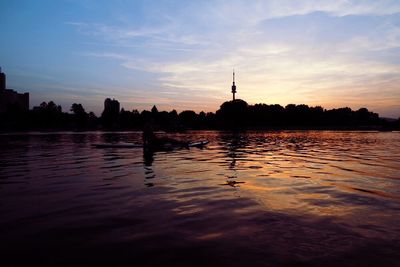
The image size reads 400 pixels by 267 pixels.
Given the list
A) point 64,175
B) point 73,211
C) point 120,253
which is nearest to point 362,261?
point 120,253

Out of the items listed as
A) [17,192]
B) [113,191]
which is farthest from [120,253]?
[17,192]

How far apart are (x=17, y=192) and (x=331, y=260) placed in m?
9.93

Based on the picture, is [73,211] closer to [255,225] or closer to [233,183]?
[255,225]

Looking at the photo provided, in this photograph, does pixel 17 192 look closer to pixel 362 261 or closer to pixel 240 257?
pixel 240 257

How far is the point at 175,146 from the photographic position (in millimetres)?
31047

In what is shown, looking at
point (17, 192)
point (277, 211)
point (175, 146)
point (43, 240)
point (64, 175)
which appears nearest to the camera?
point (43, 240)

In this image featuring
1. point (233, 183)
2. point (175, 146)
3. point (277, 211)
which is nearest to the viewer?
point (277, 211)

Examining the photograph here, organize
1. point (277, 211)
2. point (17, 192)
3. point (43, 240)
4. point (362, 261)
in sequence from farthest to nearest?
1. point (17, 192)
2. point (277, 211)
3. point (43, 240)
4. point (362, 261)

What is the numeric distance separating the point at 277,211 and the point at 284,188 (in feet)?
10.2

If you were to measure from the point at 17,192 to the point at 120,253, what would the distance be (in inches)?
274

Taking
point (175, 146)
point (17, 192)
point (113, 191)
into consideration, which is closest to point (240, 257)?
point (113, 191)

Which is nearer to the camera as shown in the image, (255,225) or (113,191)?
(255,225)

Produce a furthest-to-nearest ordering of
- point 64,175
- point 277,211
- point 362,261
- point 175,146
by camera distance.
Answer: point 175,146
point 64,175
point 277,211
point 362,261

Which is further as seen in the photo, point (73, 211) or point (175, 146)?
point (175, 146)
